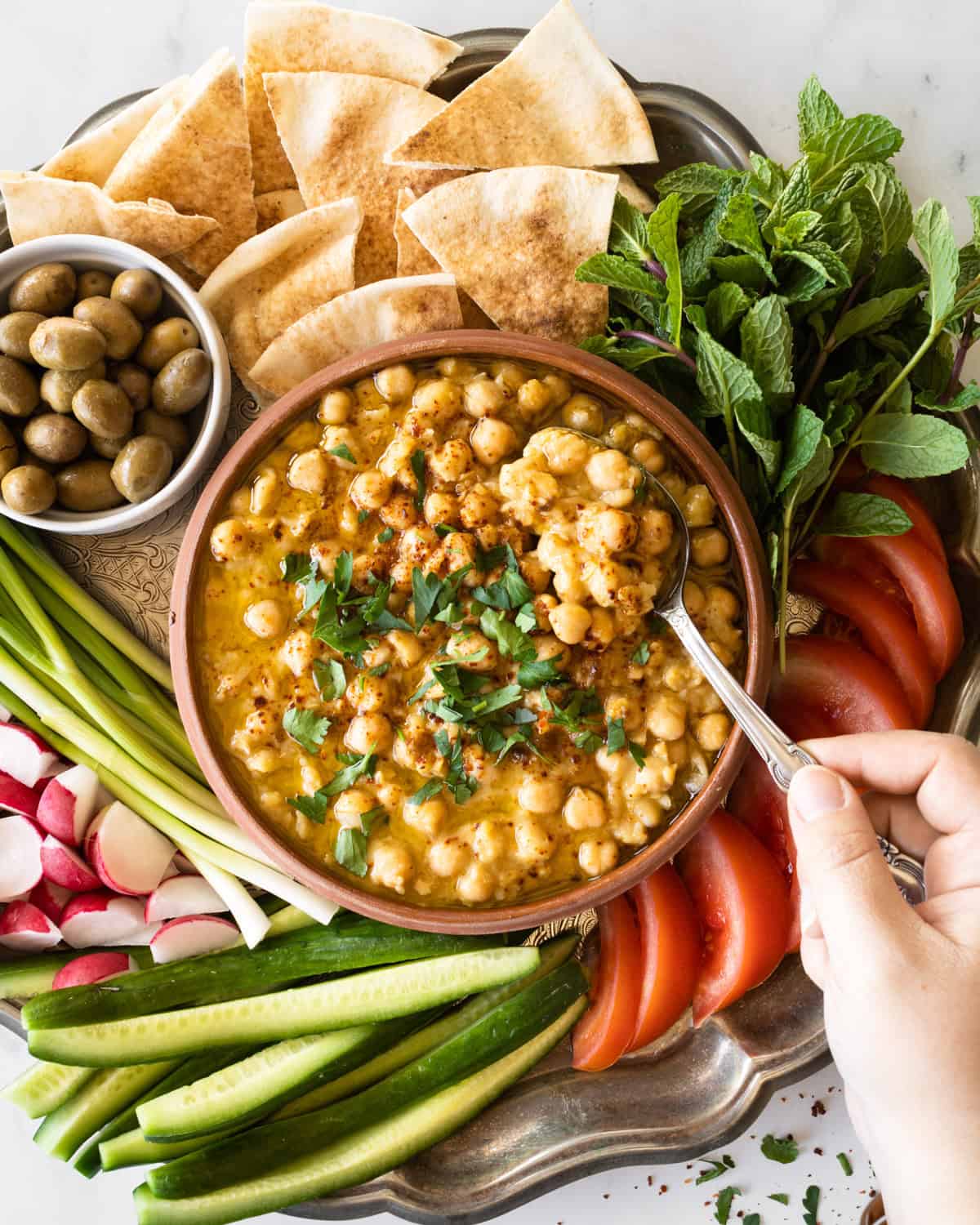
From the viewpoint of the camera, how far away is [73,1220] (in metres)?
3.15

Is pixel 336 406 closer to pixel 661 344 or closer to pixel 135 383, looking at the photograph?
pixel 135 383

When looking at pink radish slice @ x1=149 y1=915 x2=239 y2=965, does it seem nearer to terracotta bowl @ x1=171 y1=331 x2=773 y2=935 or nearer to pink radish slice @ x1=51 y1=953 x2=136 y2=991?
pink radish slice @ x1=51 y1=953 x2=136 y2=991

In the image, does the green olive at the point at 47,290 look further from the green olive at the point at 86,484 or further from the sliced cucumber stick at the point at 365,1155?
the sliced cucumber stick at the point at 365,1155

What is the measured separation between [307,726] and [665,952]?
3.42 ft

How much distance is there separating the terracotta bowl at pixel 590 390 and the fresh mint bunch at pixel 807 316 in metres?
0.10

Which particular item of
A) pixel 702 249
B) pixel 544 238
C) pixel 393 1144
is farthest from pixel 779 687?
pixel 393 1144

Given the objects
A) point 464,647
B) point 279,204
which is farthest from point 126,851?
point 279,204

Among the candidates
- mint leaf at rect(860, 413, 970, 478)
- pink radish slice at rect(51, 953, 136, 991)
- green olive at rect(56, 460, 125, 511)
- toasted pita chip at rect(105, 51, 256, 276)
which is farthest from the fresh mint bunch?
pink radish slice at rect(51, 953, 136, 991)

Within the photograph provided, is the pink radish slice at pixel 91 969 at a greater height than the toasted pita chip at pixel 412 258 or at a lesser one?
lesser

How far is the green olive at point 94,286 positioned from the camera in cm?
272

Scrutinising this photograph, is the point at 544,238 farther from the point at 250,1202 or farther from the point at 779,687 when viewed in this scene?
the point at 250,1202

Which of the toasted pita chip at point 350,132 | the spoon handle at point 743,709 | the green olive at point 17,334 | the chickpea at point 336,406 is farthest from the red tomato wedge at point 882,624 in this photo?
the green olive at point 17,334

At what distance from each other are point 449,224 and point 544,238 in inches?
9.1

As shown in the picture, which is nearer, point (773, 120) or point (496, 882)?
point (496, 882)
